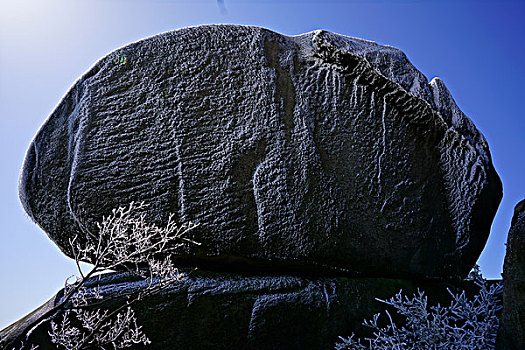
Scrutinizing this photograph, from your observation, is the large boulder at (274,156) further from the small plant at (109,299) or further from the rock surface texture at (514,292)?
the rock surface texture at (514,292)

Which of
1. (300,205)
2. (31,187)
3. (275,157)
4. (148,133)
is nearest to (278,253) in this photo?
(300,205)

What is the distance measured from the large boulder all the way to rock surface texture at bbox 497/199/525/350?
60cm

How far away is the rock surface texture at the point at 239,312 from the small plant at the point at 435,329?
0.30ft

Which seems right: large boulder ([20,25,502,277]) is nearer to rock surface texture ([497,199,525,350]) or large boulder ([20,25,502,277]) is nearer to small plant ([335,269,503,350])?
small plant ([335,269,503,350])

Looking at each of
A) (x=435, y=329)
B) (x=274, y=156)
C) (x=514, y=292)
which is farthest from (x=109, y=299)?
(x=514, y=292)

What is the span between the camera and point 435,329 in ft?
6.41

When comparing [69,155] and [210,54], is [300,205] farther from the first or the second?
[69,155]

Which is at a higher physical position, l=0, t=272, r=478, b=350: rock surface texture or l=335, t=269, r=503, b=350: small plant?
l=335, t=269, r=503, b=350: small plant

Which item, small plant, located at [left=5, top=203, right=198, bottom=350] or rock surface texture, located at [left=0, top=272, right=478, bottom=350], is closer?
small plant, located at [left=5, top=203, right=198, bottom=350]

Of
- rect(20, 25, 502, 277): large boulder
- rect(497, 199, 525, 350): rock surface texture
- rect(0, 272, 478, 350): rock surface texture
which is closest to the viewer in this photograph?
rect(497, 199, 525, 350): rock surface texture

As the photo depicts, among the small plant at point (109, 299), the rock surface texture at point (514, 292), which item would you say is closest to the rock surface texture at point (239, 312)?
the small plant at point (109, 299)

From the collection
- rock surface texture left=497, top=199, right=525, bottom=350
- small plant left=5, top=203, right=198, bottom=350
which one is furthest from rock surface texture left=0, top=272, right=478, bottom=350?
rock surface texture left=497, top=199, right=525, bottom=350

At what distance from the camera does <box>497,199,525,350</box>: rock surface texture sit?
5.32 feet

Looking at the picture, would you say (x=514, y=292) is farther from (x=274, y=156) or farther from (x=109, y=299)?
(x=109, y=299)
